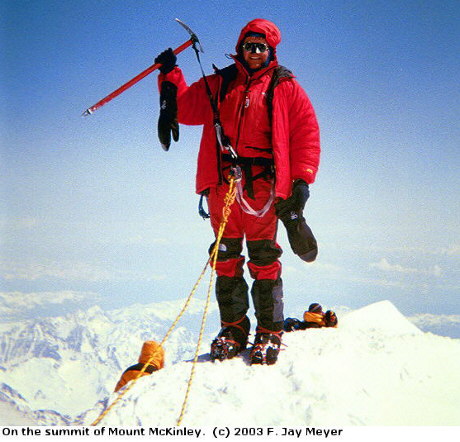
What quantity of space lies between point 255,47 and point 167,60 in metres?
0.93

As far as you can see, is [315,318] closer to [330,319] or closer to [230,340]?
[330,319]

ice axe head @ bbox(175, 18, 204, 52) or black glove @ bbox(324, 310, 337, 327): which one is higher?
ice axe head @ bbox(175, 18, 204, 52)

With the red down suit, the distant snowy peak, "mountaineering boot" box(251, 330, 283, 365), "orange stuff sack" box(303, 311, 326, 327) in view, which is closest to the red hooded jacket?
the red down suit

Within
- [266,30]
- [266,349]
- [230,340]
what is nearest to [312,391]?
[266,349]

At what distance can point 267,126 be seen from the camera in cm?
353

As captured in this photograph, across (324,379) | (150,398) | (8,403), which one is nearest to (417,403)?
(324,379)

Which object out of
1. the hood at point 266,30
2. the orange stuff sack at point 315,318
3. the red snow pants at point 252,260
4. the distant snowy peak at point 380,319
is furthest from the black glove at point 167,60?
the distant snowy peak at point 380,319

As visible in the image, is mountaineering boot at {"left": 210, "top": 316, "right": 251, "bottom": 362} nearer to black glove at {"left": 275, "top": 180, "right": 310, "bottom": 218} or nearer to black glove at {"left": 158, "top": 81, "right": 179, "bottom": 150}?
black glove at {"left": 275, "top": 180, "right": 310, "bottom": 218}

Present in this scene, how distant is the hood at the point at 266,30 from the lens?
367 cm

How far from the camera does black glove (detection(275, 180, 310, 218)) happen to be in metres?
3.38

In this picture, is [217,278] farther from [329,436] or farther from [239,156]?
[329,436]

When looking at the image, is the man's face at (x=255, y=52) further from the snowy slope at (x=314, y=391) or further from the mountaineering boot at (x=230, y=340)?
the snowy slope at (x=314, y=391)

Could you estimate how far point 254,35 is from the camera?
3.70 metres

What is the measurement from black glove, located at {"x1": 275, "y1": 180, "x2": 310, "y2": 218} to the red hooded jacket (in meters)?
0.07
